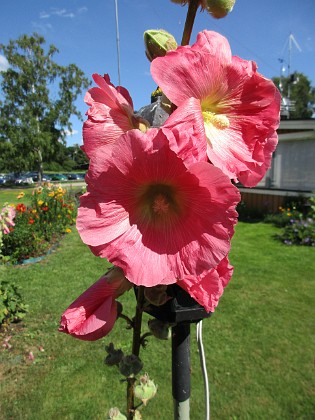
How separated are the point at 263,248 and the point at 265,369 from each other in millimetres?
5184

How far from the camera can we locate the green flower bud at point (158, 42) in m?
0.82

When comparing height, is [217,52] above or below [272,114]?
above

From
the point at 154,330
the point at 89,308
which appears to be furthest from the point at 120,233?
the point at 154,330

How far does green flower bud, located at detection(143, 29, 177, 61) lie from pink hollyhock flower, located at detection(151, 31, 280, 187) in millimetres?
118

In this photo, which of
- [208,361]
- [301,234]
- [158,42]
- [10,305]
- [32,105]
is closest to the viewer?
[158,42]

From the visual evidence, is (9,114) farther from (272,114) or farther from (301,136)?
(272,114)

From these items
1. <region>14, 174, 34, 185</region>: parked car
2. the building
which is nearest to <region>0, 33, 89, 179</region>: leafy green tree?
<region>14, 174, 34, 185</region>: parked car

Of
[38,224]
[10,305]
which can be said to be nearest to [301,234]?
[38,224]

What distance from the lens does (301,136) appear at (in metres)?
11.6

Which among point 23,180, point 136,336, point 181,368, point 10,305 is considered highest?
point 136,336

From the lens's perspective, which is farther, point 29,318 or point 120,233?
point 29,318

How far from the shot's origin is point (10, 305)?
504 cm

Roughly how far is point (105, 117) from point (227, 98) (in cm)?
28

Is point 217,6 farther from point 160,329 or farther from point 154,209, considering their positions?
point 160,329
